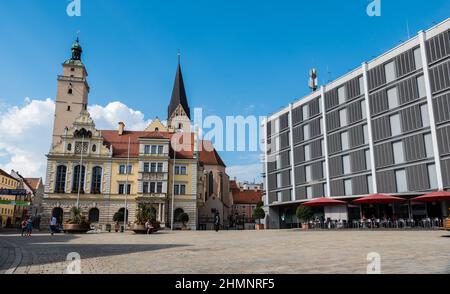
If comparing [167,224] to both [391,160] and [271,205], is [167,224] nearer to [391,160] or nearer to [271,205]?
[271,205]

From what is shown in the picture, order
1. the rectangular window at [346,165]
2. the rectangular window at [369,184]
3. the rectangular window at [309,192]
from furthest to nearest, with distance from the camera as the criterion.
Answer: the rectangular window at [309,192] → the rectangular window at [346,165] → the rectangular window at [369,184]

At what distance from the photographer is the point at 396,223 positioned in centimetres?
3741

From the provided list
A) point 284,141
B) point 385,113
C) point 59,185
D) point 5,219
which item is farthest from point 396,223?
point 5,219

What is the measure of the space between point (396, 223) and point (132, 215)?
3646 centimetres

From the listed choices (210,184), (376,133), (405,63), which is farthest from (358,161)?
(210,184)

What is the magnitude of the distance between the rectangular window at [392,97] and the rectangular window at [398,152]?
188 inches

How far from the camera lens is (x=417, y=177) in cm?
4200

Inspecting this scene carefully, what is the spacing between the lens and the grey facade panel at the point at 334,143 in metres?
53.5

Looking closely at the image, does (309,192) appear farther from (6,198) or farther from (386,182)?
(6,198)

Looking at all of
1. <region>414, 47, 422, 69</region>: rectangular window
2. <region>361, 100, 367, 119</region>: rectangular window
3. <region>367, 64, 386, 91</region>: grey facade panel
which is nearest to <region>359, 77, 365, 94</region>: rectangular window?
<region>367, 64, 386, 91</region>: grey facade panel

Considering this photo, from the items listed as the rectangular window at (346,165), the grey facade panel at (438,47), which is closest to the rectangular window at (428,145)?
the grey facade panel at (438,47)

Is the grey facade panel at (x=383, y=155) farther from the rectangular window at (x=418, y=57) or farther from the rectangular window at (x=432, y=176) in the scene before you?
the rectangular window at (x=418, y=57)

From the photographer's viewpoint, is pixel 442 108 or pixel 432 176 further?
pixel 432 176

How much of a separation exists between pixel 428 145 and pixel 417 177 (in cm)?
389
